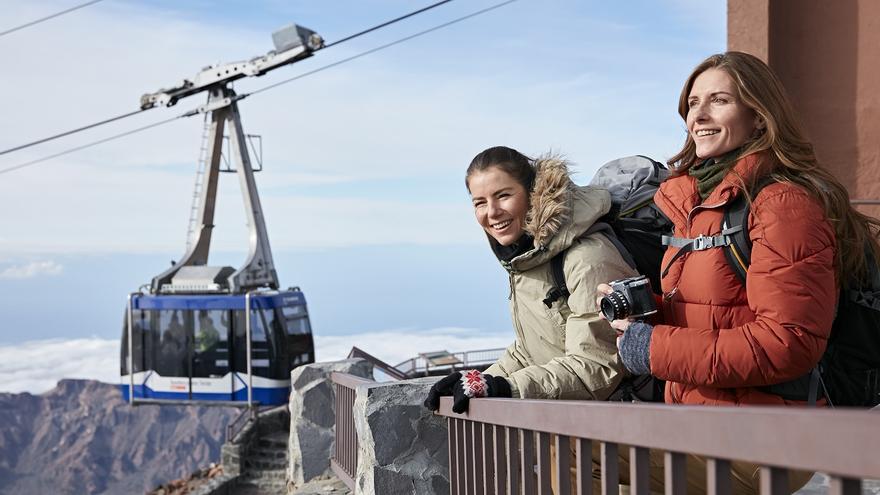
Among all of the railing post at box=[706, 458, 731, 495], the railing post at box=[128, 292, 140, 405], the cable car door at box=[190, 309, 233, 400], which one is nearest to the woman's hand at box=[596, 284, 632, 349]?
the railing post at box=[706, 458, 731, 495]

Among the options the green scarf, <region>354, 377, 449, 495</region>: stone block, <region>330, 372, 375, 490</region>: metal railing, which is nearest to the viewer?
the green scarf

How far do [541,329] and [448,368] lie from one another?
12.4 metres

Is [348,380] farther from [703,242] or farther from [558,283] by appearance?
[703,242]

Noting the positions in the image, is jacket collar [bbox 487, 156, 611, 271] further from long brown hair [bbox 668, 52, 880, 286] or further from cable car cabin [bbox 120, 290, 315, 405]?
cable car cabin [bbox 120, 290, 315, 405]

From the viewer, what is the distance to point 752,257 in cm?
217

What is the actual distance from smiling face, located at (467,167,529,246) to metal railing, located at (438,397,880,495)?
606mm

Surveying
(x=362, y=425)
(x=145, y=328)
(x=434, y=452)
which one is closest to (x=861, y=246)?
(x=434, y=452)

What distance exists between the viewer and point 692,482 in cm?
238

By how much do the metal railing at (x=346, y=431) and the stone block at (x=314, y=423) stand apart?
1.83 m

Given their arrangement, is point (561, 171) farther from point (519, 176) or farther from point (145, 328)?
point (145, 328)

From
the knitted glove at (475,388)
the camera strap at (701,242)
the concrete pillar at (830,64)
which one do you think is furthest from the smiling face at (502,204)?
the concrete pillar at (830,64)

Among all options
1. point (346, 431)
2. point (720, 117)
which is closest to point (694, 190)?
point (720, 117)

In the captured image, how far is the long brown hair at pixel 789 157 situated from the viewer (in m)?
2.28

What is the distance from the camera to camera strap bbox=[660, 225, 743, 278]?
2.28 metres
